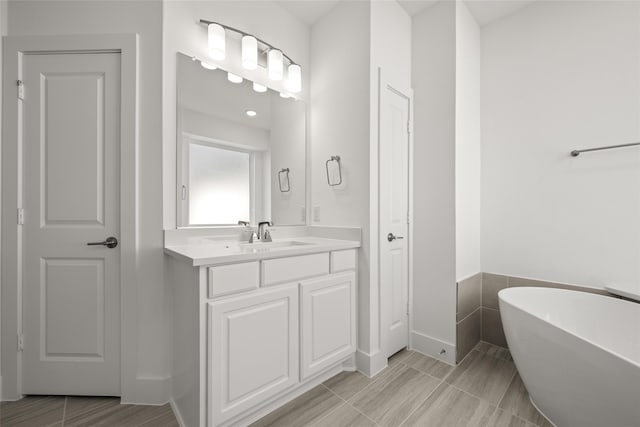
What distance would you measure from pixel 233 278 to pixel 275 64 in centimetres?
156

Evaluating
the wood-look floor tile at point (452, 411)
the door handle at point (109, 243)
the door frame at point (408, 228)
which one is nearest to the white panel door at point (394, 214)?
the door frame at point (408, 228)

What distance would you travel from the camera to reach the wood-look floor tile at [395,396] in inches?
56.7

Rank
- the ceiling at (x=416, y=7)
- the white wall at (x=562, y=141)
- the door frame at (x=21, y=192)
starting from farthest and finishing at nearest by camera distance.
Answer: the ceiling at (x=416, y=7) → the white wall at (x=562, y=141) → the door frame at (x=21, y=192)

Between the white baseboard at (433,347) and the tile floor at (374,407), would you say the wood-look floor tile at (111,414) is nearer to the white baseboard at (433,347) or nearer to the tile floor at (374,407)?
the tile floor at (374,407)

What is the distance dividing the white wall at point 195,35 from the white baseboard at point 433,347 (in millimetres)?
1978

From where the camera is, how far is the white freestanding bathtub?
1.02 metres

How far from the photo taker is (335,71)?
2070 mm

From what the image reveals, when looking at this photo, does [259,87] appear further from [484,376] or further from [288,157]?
[484,376]

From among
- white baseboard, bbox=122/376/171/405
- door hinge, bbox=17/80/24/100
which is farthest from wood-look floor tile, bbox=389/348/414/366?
door hinge, bbox=17/80/24/100

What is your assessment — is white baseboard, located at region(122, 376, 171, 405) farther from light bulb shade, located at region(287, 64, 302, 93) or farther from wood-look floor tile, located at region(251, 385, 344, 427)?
light bulb shade, located at region(287, 64, 302, 93)

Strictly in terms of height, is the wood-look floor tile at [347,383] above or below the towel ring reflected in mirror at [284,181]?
below

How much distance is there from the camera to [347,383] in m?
1.72

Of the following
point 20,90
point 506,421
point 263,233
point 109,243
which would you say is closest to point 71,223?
point 109,243

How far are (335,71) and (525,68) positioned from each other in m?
1.51
